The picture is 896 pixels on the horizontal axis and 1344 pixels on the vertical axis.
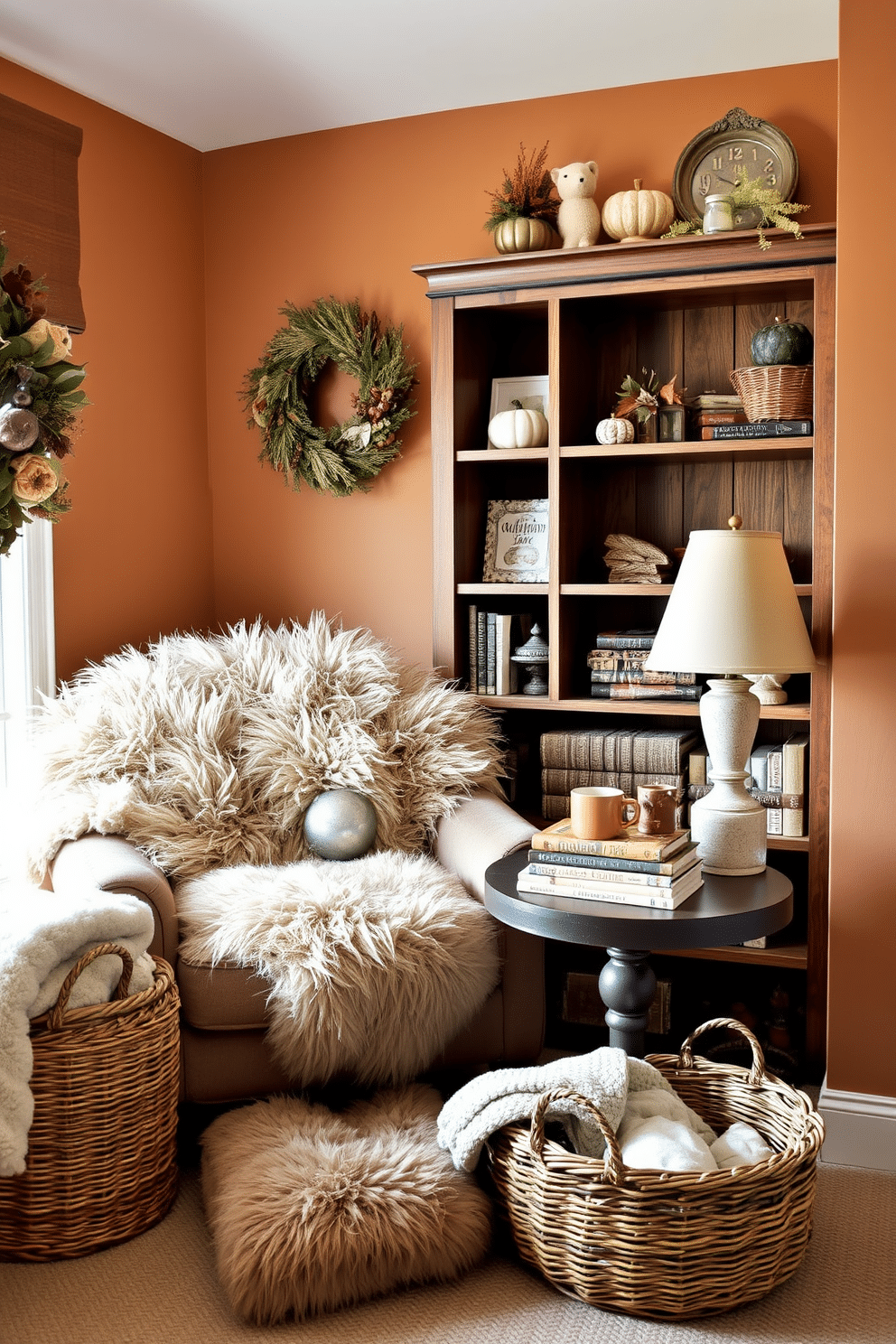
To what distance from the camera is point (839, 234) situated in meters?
2.37

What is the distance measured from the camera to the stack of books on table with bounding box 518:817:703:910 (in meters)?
2.14

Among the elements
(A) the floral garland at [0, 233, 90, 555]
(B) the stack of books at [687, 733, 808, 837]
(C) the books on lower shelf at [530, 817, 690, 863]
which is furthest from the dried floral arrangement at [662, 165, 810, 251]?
(A) the floral garland at [0, 233, 90, 555]

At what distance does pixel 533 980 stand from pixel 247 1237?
0.79 metres

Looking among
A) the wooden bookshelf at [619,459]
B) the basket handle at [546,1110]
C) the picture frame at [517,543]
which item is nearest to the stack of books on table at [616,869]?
the basket handle at [546,1110]

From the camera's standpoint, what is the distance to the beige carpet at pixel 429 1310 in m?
1.87

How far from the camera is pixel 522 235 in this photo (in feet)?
9.77

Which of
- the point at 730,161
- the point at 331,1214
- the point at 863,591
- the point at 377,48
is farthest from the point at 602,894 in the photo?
the point at 377,48

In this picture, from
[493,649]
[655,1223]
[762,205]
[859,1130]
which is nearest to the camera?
[655,1223]

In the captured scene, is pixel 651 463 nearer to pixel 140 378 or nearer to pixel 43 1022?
pixel 140 378

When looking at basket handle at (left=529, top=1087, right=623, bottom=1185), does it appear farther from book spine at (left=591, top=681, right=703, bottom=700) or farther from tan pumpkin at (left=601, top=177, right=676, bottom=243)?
tan pumpkin at (left=601, top=177, right=676, bottom=243)

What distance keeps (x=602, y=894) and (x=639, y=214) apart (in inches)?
67.5

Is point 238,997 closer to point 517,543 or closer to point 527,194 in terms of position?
point 517,543

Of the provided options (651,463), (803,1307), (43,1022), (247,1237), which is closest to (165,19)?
(651,463)

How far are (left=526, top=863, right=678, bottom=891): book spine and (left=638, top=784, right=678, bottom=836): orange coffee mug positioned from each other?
114mm
